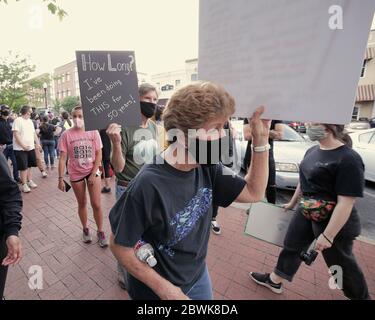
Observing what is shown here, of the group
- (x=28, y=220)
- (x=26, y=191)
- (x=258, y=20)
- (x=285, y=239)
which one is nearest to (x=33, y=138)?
(x=26, y=191)

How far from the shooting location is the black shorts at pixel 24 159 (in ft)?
20.1

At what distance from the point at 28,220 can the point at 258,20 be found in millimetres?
4976

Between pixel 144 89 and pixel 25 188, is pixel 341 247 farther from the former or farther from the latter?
pixel 25 188

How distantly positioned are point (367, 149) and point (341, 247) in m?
5.75

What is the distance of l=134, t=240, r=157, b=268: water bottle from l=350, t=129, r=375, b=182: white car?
7.11 metres

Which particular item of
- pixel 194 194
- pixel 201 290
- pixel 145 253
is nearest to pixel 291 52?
pixel 194 194

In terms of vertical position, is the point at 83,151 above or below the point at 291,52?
below

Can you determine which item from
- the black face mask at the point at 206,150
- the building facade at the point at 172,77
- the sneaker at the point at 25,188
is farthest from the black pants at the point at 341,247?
the building facade at the point at 172,77

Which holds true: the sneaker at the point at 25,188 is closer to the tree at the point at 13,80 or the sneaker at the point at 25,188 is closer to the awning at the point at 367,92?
the tree at the point at 13,80

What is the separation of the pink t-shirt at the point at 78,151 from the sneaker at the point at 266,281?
254 centimetres

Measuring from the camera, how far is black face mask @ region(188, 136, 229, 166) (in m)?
1.23

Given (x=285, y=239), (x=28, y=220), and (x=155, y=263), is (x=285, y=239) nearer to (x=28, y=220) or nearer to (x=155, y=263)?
(x=155, y=263)

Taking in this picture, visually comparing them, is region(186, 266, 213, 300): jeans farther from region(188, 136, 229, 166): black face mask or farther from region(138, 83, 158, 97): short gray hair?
region(138, 83, 158, 97): short gray hair

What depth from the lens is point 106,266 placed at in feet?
10.4
